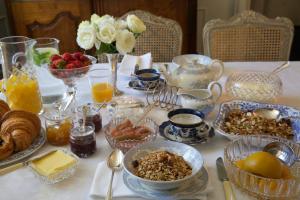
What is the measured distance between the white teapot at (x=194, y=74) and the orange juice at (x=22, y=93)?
19.9 inches

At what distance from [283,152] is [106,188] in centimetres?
46

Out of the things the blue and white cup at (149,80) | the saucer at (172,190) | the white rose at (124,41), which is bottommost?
the saucer at (172,190)

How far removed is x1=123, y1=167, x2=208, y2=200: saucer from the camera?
0.82m

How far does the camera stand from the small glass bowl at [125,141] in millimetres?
1000

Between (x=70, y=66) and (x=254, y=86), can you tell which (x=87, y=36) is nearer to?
(x=70, y=66)

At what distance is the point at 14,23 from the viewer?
269cm

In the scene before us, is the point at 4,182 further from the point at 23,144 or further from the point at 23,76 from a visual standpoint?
the point at 23,76

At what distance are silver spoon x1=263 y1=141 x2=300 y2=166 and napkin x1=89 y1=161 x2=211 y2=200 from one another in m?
0.22

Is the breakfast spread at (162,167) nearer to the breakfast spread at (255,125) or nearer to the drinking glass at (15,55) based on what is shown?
the breakfast spread at (255,125)

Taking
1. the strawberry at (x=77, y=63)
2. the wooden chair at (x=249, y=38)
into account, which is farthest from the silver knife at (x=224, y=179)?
the wooden chair at (x=249, y=38)

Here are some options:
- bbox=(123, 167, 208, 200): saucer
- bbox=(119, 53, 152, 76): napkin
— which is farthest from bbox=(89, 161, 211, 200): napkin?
bbox=(119, 53, 152, 76): napkin

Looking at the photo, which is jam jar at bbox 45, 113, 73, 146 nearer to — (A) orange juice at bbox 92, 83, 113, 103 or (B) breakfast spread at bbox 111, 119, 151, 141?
(B) breakfast spread at bbox 111, 119, 151, 141

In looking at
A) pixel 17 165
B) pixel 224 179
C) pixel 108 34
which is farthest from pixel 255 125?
pixel 17 165

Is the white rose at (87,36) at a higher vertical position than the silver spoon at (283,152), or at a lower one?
higher
